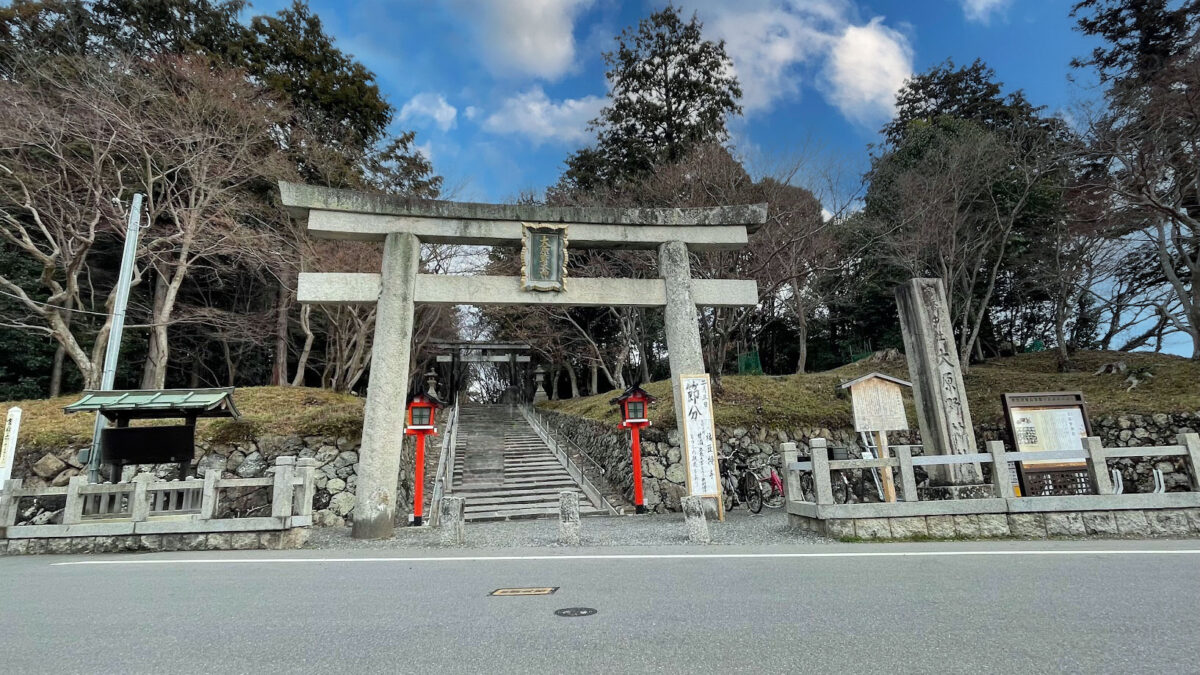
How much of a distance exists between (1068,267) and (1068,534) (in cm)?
1467

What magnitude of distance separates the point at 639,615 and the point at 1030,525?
665 cm

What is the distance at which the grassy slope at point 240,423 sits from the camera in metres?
10.9

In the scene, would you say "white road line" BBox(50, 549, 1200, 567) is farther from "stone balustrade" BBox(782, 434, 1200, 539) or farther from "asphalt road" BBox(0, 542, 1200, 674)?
"stone balustrade" BBox(782, 434, 1200, 539)

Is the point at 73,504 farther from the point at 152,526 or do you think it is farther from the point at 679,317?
the point at 679,317

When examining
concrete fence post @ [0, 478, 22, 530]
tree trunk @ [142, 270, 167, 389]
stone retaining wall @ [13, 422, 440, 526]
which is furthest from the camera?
tree trunk @ [142, 270, 167, 389]

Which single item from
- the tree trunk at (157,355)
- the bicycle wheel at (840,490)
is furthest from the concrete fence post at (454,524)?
the tree trunk at (157,355)

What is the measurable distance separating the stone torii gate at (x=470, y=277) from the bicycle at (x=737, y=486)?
9.91 feet

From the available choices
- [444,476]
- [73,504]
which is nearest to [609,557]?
[73,504]

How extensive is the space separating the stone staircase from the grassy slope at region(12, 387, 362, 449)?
10.6 ft

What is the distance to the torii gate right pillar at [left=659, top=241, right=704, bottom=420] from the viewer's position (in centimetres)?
1011

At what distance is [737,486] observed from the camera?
12289 mm

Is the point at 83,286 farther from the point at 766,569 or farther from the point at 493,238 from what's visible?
the point at 766,569

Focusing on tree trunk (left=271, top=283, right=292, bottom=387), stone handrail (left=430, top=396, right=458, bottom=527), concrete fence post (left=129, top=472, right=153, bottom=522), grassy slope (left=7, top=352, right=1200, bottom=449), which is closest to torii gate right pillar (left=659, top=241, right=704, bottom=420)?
grassy slope (left=7, top=352, right=1200, bottom=449)

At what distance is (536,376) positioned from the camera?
104 feet
